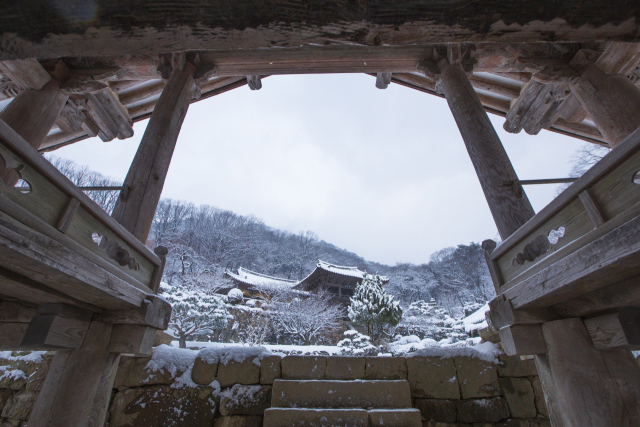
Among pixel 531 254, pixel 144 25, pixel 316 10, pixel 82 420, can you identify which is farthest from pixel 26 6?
pixel 531 254

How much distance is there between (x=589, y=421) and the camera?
1544 mm

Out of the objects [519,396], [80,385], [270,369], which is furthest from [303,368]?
[519,396]

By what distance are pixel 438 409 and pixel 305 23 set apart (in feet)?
10.7

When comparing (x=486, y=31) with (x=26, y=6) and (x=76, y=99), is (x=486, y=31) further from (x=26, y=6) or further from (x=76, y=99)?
(x=76, y=99)

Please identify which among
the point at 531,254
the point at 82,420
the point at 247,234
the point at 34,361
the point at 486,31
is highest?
the point at 247,234

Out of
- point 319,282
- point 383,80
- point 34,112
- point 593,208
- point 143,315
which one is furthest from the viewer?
point 319,282

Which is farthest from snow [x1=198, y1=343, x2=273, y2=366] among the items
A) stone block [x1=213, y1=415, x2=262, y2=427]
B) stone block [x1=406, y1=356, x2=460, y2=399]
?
stone block [x1=406, y1=356, x2=460, y2=399]

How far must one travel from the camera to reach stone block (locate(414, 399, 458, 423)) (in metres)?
2.68

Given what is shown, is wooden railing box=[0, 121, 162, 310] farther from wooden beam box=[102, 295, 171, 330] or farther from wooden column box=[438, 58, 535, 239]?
wooden column box=[438, 58, 535, 239]

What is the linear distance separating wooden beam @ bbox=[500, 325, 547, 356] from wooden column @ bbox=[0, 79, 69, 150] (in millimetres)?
4543

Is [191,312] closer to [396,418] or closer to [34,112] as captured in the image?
[34,112]

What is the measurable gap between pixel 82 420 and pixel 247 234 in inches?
1089

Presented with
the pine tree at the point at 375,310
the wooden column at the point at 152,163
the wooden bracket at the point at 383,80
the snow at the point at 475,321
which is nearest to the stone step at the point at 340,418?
the wooden column at the point at 152,163

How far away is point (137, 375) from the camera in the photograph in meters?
2.71
